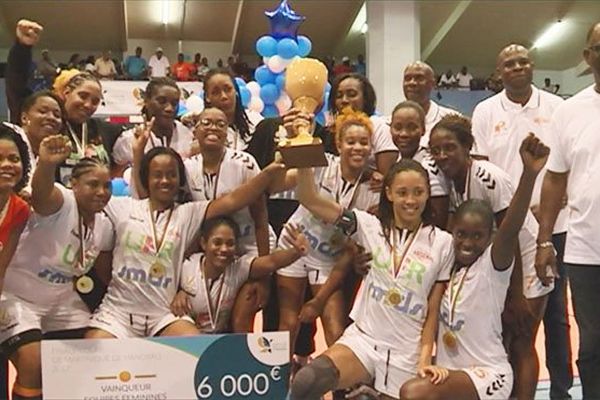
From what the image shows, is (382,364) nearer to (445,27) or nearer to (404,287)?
(404,287)

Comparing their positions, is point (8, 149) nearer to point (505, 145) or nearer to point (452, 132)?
point (452, 132)

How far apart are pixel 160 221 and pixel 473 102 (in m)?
11.7

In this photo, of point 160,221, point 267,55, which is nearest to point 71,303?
point 160,221

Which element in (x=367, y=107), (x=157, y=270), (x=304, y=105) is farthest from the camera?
(x=367, y=107)

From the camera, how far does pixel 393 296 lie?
271 cm

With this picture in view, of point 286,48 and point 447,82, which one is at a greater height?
point 447,82

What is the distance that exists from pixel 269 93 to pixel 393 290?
351 centimetres

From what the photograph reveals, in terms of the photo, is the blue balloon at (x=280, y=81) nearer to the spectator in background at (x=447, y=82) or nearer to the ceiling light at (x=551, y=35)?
the spectator in background at (x=447, y=82)

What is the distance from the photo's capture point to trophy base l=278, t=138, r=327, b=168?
7.63 feet

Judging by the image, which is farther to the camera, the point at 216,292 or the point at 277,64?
the point at 277,64

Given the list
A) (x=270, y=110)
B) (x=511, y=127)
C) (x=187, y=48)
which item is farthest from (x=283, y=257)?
(x=187, y=48)

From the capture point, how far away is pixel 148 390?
2.61 m

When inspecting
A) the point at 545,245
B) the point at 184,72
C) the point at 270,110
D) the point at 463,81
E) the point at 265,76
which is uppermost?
the point at 463,81

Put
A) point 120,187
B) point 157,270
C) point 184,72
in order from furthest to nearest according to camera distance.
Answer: point 184,72 → point 120,187 → point 157,270
